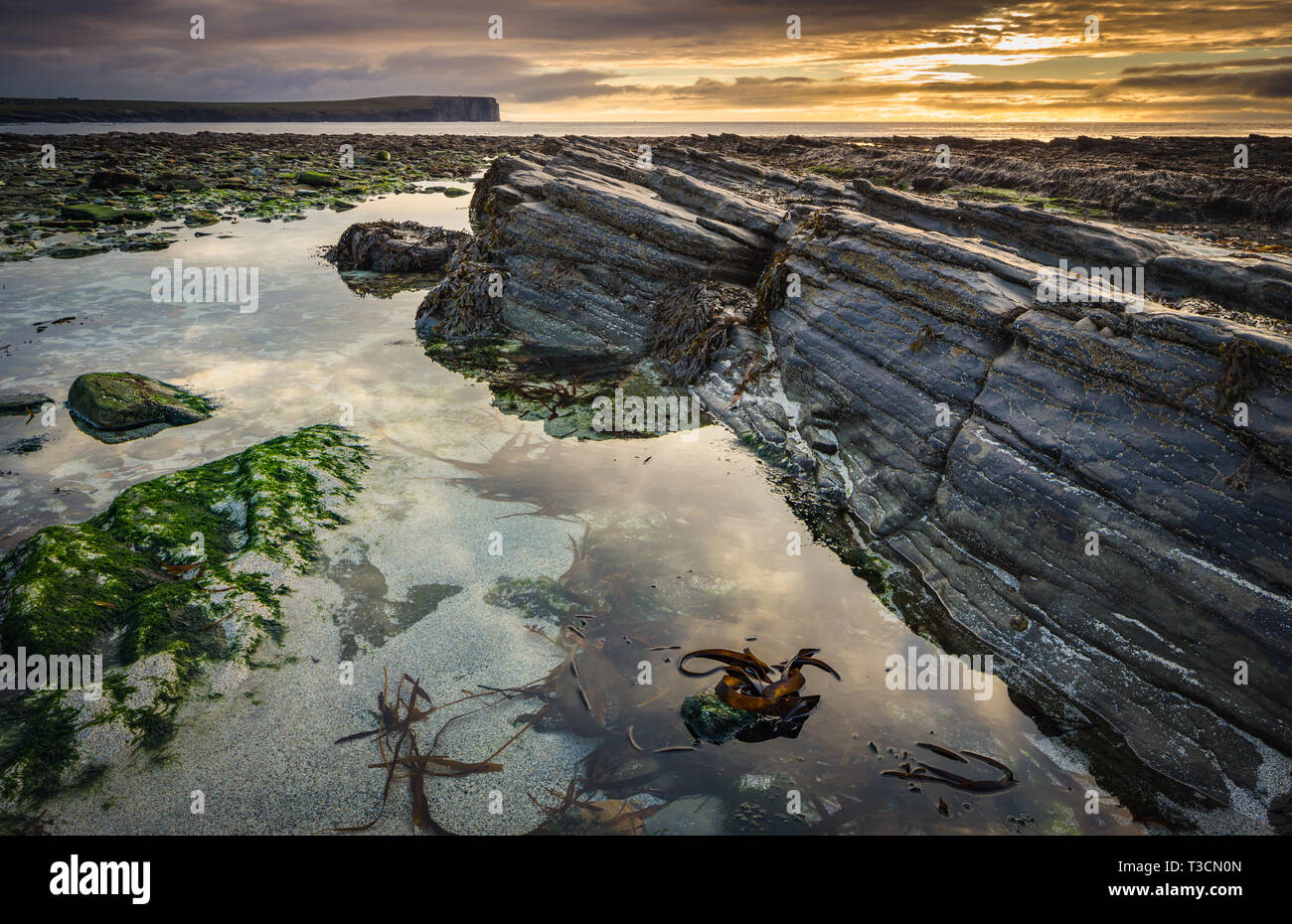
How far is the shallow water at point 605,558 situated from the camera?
13.1ft

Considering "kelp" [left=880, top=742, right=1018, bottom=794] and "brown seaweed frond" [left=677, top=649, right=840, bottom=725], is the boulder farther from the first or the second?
"kelp" [left=880, top=742, right=1018, bottom=794]

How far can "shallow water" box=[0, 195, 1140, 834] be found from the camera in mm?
3984

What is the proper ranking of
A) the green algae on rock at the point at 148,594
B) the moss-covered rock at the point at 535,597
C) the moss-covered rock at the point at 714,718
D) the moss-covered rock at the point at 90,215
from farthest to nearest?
the moss-covered rock at the point at 90,215 → the moss-covered rock at the point at 535,597 → the moss-covered rock at the point at 714,718 → the green algae on rock at the point at 148,594

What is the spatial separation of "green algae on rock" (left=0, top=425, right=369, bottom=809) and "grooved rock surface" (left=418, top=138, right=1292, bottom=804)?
5929mm

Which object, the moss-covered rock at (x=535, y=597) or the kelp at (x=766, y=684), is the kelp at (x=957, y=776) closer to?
the kelp at (x=766, y=684)

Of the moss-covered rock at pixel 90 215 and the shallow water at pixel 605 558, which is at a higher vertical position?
the moss-covered rock at pixel 90 215

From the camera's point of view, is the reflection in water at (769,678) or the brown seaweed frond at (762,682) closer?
the reflection in water at (769,678)

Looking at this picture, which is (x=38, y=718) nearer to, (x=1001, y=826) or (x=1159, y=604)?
(x=1001, y=826)

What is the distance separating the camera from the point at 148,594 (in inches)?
198

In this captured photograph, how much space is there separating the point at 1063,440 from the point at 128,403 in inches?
443

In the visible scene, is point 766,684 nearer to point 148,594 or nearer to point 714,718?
point 714,718

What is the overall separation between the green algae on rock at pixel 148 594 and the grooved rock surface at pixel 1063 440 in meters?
5.93

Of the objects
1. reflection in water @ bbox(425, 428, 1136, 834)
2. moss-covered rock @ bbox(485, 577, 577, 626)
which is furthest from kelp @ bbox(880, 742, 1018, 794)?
moss-covered rock @ bbox(485, 577, 577, 626)

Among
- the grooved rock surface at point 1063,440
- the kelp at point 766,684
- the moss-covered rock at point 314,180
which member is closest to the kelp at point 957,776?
the kelp at point 766,684
